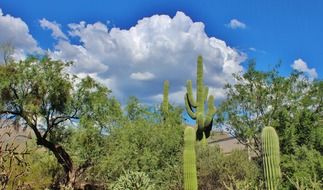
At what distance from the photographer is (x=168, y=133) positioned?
73.0ft

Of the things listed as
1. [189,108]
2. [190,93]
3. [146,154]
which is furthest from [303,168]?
[189,108]

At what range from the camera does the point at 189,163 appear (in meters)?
18.1

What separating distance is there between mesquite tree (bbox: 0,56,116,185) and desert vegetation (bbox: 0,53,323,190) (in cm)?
4

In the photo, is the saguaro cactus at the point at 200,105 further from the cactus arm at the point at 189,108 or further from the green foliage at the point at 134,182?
the green foliage at the point at 134,182

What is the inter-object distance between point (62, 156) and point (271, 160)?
969 cm

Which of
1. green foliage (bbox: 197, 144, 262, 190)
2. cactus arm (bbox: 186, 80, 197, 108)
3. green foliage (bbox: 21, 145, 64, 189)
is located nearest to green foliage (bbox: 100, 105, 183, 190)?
green foliage (bbox: 197, 144, 262, 190)

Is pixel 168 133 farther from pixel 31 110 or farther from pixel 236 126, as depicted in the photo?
pixel 31 110

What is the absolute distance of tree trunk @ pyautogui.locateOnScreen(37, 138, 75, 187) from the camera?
19.9 meters

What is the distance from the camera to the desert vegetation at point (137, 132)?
18672 millimetres

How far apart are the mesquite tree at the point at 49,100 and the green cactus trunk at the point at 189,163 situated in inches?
178

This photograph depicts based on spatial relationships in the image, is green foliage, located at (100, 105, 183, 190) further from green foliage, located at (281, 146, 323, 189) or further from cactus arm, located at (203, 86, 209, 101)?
green foliage, located at (281, 146, 323, 189)

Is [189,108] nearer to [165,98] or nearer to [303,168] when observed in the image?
[165,98]

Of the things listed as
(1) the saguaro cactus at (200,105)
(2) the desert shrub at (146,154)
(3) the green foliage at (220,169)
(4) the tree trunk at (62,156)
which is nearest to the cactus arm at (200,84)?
(1) the saguaro cactus at (200,105)

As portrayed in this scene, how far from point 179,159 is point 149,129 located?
2.07 metres
